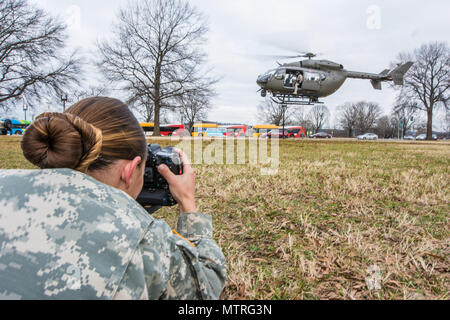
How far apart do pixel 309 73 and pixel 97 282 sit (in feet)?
65.9

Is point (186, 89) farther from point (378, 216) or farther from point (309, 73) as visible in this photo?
point (378, 216)

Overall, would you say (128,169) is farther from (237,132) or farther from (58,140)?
(237,132)

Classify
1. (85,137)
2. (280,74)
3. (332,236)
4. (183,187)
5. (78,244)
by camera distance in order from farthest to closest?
1. (280,74)
2. (332,236)
3. (183,187)
4. (85,137)
5. (78,244)

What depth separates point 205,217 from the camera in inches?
49.1

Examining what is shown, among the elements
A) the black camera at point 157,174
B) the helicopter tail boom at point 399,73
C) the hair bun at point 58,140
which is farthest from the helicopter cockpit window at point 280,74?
the hair bun at point 58,140

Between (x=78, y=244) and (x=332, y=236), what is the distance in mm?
1894

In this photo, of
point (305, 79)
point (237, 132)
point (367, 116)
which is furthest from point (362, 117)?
point (305, 79)

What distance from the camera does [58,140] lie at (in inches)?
33.7

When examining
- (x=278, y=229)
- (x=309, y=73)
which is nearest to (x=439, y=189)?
(x=278, y=229)

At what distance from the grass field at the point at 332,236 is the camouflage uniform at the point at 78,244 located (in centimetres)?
77

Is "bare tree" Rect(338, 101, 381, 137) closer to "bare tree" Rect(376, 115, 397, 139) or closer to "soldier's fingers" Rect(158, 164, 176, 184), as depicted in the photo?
"bare tree" Rect(376, 115, 397, 139)

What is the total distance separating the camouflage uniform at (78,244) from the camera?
0.73 m

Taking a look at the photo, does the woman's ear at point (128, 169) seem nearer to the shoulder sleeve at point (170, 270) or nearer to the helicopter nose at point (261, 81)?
the shoulder sleeve at point (170, 270)
